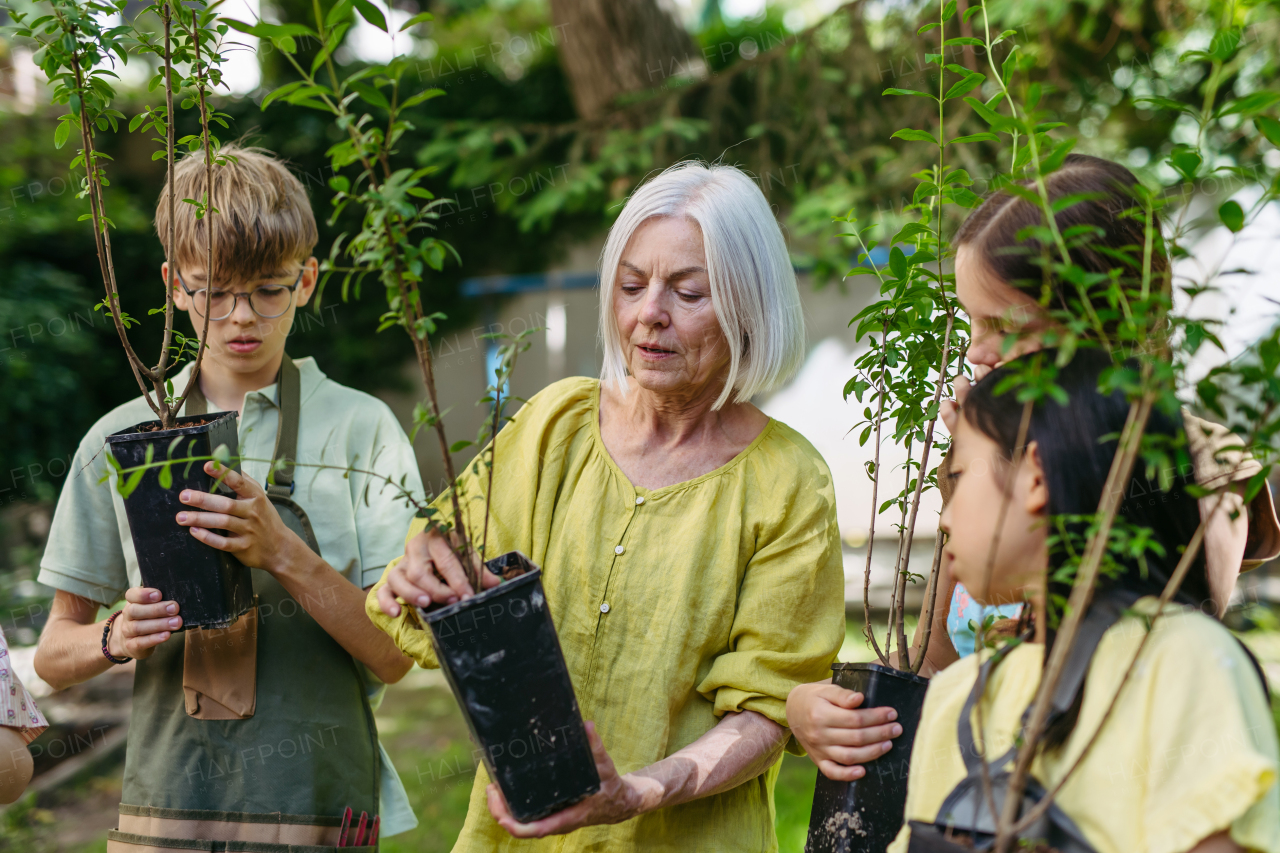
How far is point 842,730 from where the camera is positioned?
158cm

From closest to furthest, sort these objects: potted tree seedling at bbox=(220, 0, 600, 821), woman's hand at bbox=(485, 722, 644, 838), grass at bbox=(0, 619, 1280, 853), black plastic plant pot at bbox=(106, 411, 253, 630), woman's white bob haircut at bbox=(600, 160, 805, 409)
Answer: potted tree seedling at bbox=(220, 0, 600, 821) < woman's hand at bbox=(485, 722, 644, 838) < black plastic plant pot at bbox=(106, 411, 253, 630) < woman's white bob haircut at bbox=(600, 160, 805, 409) < grass at bbox=(0, 619, 1280, 853)

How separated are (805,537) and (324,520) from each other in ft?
3.43

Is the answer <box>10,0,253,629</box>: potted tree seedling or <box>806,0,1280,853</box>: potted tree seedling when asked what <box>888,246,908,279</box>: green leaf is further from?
<box>10,0,253,629</box>: potted tree seedling

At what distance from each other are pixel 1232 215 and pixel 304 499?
5.84 ft

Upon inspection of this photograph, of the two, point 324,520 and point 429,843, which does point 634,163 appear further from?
point 324,520

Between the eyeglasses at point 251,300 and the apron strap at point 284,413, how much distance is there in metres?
0.13

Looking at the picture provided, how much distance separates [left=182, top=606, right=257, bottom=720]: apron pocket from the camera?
1.96 meters

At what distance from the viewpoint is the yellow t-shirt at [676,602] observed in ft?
5.74

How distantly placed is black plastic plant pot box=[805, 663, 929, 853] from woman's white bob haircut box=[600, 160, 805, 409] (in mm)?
613

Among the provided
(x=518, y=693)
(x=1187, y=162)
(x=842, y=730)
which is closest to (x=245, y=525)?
(x=518, y=693)

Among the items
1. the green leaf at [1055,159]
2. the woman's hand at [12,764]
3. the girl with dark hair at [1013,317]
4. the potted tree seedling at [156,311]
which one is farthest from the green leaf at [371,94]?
the woman's hand at [12,764]

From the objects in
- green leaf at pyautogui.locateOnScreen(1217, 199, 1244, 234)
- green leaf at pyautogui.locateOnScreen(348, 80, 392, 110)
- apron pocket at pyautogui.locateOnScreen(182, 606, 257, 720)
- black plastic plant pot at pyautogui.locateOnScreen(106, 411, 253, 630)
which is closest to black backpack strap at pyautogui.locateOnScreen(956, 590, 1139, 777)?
green leaf at pyautogui.locateOnScreen(1217, 199, 1244, 234)

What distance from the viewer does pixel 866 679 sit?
1592 millimetres

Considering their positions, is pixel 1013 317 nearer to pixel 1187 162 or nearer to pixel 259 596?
pixel 1187 162
